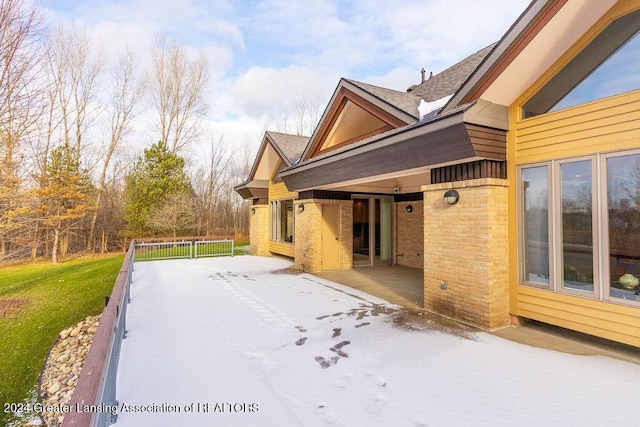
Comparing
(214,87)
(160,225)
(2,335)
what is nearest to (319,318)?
(2,335)

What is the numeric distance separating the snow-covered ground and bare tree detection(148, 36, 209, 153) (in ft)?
82.4

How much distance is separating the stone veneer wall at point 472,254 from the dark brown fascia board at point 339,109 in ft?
6.05

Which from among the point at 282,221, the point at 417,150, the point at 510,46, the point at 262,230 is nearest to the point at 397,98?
the point at 417,150

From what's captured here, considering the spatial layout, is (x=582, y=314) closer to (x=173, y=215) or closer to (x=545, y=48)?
(x=545, y=48)

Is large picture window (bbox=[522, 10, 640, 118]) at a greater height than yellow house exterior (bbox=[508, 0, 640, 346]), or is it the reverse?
large picture window (bbox=[522, 10, 640, 118])

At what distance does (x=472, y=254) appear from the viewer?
5.45m

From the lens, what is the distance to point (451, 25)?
406 inches

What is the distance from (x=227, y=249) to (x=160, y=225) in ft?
23.3

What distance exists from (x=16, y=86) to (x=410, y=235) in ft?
39.3

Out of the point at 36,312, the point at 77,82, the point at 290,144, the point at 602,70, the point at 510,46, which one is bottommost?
the point at 36,312

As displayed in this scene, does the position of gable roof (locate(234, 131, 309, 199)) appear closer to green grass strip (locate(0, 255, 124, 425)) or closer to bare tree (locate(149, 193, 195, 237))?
green grass strip (locate(0, 255, 124, 425))

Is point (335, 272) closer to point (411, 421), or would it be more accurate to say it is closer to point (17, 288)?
point (411, 421)

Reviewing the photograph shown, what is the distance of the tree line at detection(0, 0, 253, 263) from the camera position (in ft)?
66.4

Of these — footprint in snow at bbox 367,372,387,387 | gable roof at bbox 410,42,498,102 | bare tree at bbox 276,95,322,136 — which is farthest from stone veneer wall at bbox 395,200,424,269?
bare tree at bbox 276,95,322,136
